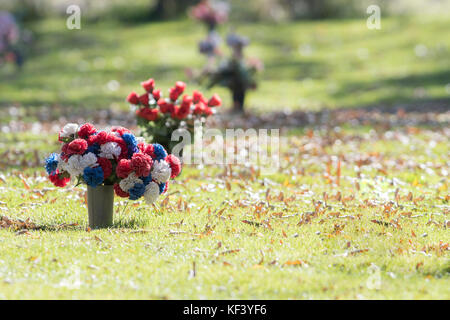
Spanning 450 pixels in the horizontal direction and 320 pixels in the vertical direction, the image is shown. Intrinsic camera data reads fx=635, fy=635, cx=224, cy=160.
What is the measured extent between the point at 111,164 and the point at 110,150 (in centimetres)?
17

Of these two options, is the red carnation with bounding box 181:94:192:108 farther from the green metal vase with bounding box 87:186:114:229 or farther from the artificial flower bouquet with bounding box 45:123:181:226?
the green metal vase with bounding box 87:186:114:229

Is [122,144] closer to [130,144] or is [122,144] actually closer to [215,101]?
[130,144]

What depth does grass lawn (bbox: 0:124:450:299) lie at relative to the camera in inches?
233

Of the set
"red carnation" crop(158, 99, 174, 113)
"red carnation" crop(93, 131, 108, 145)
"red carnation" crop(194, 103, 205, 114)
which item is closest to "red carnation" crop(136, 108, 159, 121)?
"red carnation" crop(158, 99, 174, 113)

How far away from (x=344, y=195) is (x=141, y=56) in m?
19.8

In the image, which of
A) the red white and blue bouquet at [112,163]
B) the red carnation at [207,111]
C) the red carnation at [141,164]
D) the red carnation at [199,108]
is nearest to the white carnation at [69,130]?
the red white and blue bouquet at [112,163]

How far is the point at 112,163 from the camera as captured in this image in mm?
7492

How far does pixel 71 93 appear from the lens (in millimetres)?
21734

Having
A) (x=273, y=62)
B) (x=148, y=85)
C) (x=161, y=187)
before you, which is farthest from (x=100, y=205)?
(x=273, y=62)

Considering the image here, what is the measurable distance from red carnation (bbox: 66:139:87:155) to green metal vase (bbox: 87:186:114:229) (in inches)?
19.8

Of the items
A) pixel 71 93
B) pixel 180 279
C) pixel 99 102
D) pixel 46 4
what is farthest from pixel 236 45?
pixel 46 4

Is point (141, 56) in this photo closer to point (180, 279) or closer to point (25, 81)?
point (25, 81)

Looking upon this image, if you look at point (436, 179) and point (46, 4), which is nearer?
point (436, 179)

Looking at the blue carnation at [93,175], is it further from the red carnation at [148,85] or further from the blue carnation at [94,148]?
the red carnation at [148,85]
